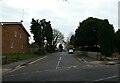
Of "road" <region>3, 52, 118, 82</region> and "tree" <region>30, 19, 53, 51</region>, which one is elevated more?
"tree" <region>30, 19, 53, 51</region>

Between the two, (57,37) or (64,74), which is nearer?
(64,74)

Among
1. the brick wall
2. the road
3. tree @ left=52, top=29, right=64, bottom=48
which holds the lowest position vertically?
the road

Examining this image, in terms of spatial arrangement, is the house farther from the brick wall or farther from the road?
the road

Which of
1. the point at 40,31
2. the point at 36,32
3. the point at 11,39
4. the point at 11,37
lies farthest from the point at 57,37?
the point at 11,39

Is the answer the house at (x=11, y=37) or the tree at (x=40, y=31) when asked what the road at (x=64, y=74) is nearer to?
the house at (x=11, y=37)

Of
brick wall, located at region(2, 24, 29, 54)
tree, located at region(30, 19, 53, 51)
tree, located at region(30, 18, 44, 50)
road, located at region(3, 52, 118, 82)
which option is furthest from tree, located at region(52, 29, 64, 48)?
road, located at region(3, 52, 118, 82)

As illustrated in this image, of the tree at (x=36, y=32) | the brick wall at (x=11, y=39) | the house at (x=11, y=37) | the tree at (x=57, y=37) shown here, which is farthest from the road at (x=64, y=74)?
the tree at (x=57, y=37)

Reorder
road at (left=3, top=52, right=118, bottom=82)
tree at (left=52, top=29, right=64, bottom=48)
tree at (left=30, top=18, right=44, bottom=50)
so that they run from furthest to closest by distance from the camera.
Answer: tree at (left=52, top=29, right=64, bottom=48), tree at (left=30, top=18, right=44, bottom=50), road at (left=3, top=52, right=118, bottom=82)

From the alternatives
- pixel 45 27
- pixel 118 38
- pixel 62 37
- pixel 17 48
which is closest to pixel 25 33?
pixel 17 48

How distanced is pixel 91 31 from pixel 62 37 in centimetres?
8389

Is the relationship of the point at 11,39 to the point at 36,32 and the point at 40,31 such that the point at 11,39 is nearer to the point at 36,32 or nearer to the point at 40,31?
the point at 36,32

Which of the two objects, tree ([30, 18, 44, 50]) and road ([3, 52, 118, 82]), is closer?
road ([3, 52, 118, 82])

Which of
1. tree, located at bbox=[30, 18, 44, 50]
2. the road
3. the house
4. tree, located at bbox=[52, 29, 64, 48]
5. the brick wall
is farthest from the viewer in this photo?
tree, located at bbox=[52, 29, 64, 48]

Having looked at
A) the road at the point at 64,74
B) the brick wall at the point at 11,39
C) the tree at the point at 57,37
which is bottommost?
the road at the point at 64,74
